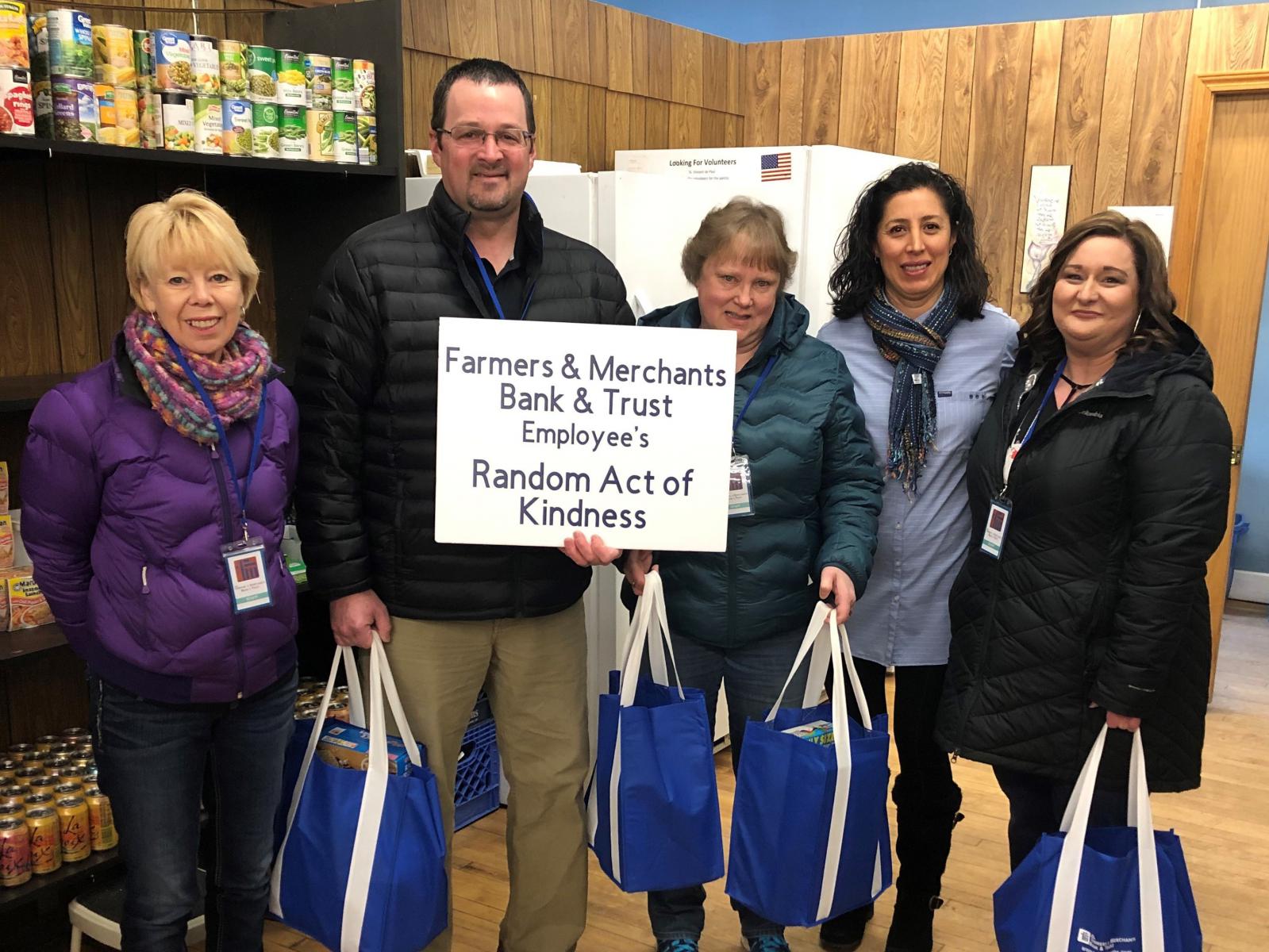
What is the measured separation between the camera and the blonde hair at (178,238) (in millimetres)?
1529

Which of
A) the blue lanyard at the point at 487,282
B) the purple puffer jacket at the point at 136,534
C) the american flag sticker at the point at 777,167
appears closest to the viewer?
the purple puffer jacket at the point at 136,534

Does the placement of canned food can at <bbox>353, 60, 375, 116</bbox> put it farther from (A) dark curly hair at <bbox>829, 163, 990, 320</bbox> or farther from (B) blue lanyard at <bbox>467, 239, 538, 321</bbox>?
(A) dark curly hair at <bbox>829, 163, 990, 320</bbox>

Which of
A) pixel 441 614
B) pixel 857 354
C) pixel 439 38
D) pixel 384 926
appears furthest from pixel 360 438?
pixel 439 38

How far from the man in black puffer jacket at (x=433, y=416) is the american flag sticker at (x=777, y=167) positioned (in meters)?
1.48

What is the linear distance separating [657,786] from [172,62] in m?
1.64

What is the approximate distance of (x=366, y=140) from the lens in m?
2.39

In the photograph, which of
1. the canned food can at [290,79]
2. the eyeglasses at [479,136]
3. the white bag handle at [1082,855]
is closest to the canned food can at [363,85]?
the canned food can at [290,79]

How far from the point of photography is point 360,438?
5.73ft

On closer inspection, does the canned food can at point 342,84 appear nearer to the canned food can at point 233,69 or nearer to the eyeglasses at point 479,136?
the canned food can at point 233,69

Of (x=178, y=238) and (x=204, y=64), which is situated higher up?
(x=204, y=64)

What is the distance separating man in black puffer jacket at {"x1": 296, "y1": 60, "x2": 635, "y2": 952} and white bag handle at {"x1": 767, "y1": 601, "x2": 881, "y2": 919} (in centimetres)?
42

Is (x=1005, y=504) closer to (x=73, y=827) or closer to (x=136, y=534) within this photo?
(x=136, y=534)

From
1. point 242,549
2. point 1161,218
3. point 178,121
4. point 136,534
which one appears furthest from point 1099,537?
point 1161,218

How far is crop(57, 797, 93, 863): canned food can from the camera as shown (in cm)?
205
